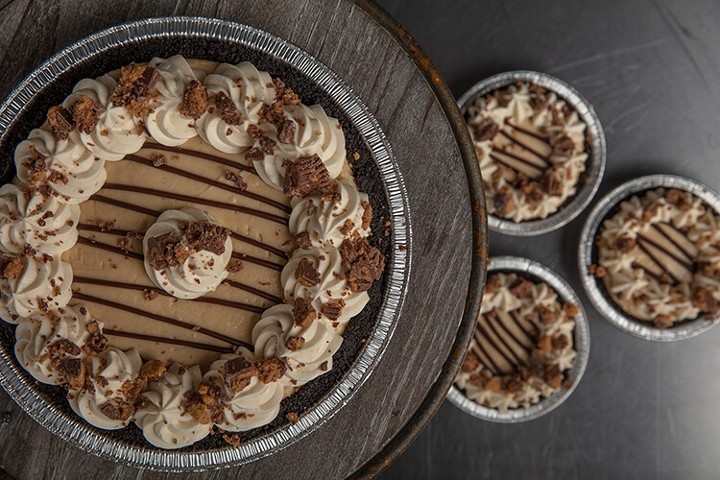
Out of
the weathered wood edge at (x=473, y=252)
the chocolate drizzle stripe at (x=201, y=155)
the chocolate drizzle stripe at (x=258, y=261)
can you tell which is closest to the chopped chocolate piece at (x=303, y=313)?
the chocolate drizzle stripe at (x=258, y=261)

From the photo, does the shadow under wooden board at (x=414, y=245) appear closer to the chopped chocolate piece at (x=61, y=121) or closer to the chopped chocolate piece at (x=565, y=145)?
the chopped chocolate piece at (x=61, y=121)

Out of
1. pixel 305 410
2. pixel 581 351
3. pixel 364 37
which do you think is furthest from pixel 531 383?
pixel 364 37

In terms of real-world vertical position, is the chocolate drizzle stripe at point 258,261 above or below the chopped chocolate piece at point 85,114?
below

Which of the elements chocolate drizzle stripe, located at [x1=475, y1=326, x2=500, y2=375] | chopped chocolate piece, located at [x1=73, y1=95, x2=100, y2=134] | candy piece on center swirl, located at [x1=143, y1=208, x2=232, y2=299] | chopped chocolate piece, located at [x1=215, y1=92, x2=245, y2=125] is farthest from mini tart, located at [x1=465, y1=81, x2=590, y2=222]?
chopped chocolate piece, located at [x1=73, y1=95, x2=100, y2=134]

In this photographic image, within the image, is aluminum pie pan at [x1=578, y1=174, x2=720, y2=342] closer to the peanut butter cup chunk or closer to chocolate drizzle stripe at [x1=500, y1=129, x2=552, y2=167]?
chocolate drizzle stripe at [x1=500, y1=129, x2=552, y2=167]

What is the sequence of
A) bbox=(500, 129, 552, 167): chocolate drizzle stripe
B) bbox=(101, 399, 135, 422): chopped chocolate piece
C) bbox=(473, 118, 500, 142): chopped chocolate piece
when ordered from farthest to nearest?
bbox=(500, 129, 552, 167): chocolate drizzle stripe → bbox=(473, 118, 500, 142): chopped chocolate piece → bbox=(101, 399, 135, 422): chopped chocolate piece

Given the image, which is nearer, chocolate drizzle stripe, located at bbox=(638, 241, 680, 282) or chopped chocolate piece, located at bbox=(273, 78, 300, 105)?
chopped chocolate piece, located at bbox=(273, 78, 300, 105)

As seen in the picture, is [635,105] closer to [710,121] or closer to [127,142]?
[710,121]
